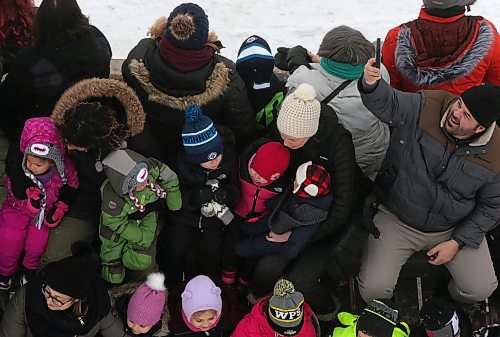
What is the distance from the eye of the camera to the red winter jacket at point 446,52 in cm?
413

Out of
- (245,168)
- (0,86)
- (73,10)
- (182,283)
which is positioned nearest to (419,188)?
(245,168)

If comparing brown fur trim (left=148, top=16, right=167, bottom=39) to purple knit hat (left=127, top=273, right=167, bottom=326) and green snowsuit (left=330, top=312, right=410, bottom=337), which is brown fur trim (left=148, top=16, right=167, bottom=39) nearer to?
purple knit hat (left=127, top=273, right=167, bottom=326)

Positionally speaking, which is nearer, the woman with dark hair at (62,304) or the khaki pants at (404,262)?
the woman with dark hair at (62,304)

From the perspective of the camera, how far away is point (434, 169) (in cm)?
388

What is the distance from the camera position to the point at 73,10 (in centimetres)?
382

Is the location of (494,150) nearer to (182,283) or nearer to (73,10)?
(182,283)

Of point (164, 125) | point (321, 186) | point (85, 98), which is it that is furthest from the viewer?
point (164, 125)

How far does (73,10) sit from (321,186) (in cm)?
187

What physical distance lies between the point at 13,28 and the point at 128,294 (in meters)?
1.98

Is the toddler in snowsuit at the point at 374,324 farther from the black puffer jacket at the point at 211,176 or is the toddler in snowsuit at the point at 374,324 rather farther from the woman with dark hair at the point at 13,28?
the woman with dark hair at the point at 13,28

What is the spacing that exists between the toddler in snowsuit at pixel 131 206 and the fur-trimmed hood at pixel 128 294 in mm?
56

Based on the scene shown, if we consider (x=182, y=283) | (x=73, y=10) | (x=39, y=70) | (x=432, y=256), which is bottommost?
(x=182, y=283)

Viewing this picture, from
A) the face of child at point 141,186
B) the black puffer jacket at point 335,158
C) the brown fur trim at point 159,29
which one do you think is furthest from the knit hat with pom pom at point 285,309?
the brown fur trim at point 159,29

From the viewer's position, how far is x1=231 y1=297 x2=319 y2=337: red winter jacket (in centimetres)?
386
